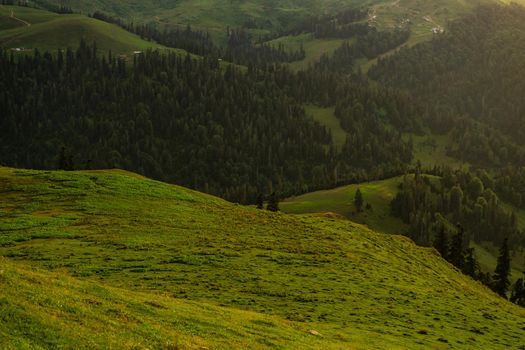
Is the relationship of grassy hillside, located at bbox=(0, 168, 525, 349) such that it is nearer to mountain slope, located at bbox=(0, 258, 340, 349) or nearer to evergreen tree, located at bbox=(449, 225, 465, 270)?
mountain slope, located at bbox=(0, 258, 340, 349)

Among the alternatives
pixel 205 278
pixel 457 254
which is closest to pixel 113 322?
pixel 205 278

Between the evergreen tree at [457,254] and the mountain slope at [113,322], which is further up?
the mountain slope at [113,322]

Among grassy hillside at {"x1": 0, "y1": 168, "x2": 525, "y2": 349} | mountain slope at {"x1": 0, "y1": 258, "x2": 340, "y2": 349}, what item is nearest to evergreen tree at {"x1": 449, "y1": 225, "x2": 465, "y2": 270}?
grassy hillside at {"x1": 0, "y1": 168, "x2": 525, "y2": 349}

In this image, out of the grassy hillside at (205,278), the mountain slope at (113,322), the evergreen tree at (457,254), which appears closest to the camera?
the mountain slope at (113,322)

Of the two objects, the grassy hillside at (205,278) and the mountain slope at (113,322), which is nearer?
the mountain slope at (113,322)

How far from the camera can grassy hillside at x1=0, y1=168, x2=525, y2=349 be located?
26330 mm

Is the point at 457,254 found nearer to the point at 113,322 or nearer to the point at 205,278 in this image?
the point at 205,278

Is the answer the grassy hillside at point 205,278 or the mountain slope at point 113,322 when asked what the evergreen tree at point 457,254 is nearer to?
the grassy hillside at point 205,278

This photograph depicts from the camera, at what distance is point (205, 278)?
4544 centimetres

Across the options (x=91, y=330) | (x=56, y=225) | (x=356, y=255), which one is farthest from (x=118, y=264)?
(x=356, y=255)

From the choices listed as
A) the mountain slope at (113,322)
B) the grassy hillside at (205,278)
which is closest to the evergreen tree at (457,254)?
the grassy hillside at (205,278)

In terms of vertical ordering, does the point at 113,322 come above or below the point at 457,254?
above

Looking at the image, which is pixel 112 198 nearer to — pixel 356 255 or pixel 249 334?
pixel 356 255

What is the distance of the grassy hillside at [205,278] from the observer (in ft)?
86.4
